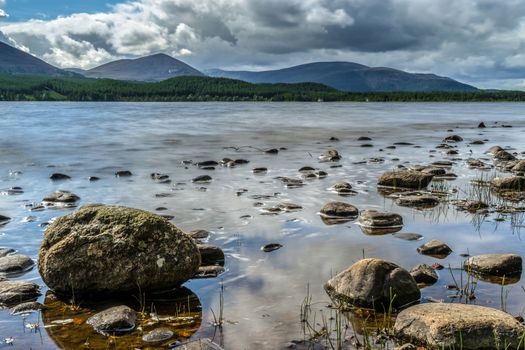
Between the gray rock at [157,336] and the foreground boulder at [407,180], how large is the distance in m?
13.5

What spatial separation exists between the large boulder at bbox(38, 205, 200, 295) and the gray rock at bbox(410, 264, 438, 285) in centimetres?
417

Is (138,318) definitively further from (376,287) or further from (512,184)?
(512,184)

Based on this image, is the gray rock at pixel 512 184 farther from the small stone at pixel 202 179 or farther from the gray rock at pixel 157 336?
the gray rock at pixel 157 336

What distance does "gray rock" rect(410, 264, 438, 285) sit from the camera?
9672 millimetres

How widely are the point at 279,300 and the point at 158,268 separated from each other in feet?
7.42

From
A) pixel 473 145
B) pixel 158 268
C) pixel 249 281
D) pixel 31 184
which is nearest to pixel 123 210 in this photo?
pixel 158 268

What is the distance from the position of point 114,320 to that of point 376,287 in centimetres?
425

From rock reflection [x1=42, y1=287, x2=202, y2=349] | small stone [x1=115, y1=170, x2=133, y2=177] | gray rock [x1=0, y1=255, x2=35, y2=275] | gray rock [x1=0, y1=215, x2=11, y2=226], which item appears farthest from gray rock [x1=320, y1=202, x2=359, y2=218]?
small stone [x1=115, y1=170, x2=133, y2=177]

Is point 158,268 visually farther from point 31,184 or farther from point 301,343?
point 31,184

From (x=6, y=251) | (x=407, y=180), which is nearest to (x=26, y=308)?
(x=6, y=251)

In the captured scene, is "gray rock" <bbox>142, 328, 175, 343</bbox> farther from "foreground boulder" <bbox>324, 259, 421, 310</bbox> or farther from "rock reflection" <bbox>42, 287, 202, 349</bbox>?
"foreground boulder" <bbox>324, 259, 421, 310</bbox>

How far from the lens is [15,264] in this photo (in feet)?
35.0

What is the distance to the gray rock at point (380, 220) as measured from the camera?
45.6ft

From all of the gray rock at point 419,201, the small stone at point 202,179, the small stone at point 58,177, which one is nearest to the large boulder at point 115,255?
the gray rock at point 419,201
